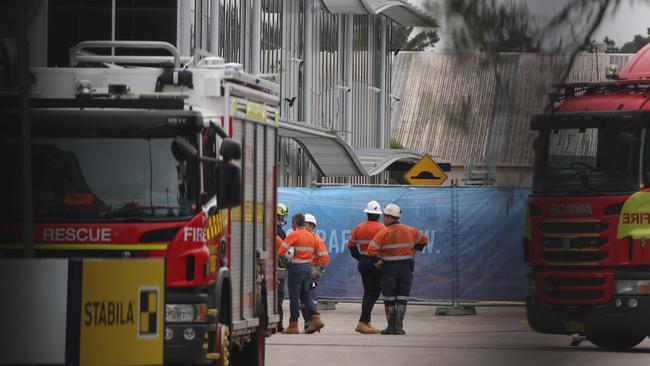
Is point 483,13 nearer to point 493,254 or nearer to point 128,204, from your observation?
point 493,254

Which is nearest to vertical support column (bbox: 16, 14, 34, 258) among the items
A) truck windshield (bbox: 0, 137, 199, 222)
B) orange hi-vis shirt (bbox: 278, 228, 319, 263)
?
truck windshield (bbox: 0, 137, 199, 222)

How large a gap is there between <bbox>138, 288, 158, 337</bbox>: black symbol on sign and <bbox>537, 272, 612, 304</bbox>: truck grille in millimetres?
3664

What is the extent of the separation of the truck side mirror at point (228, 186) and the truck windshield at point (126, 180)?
28 centimetres

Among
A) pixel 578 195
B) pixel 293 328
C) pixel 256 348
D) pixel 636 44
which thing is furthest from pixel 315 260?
pixel 636 44

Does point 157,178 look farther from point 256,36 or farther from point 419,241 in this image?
point 256,36

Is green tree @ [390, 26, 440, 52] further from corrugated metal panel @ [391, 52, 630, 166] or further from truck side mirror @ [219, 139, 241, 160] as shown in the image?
truck side mirror @ [219, 139, 241, 160]

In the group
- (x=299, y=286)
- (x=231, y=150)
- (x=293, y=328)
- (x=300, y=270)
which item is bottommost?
(x=293, y=328)

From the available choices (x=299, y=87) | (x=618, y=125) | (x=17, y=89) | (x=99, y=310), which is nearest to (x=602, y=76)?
(x=618, y=125)

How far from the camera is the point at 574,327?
2.67 metres

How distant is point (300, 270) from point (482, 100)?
16473mm

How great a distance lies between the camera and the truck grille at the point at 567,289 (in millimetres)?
2213

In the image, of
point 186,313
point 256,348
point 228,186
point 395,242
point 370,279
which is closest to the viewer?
point 186,313

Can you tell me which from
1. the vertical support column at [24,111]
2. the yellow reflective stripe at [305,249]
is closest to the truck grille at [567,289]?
the vertical support column at [24,111]

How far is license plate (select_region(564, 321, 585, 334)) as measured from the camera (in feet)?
8.02
